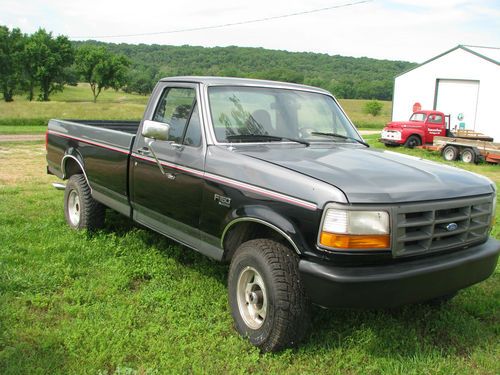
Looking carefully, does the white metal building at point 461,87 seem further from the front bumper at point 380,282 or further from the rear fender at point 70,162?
the front bumper at point 380,282

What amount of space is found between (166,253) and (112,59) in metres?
76.9

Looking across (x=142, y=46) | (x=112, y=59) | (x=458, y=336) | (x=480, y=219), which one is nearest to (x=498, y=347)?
(x=458, y=336)

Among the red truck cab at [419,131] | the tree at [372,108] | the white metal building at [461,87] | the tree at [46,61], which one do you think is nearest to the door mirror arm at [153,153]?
the red truck cab at [419,131]

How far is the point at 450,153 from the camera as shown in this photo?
18656 mm

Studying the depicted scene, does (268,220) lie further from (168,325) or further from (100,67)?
(100,67)

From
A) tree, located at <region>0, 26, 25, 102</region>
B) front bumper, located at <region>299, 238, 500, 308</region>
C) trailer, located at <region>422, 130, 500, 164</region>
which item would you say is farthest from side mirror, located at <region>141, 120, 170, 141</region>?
tree, located at <region>0, 26, 25, 102</region>

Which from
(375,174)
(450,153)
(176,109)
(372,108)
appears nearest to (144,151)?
(176,109)

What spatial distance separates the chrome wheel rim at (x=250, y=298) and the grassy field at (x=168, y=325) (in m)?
0.17

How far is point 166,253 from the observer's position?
5.36 m

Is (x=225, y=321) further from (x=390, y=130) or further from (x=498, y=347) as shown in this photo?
(x=390, y=130)

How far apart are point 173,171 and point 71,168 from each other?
2.76 metres

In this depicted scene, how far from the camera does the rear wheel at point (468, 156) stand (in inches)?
697

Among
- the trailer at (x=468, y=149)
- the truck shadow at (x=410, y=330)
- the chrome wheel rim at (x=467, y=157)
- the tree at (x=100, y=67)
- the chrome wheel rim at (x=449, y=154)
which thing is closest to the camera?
the truck shadow at (x=410, y=330)

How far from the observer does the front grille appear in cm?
304
